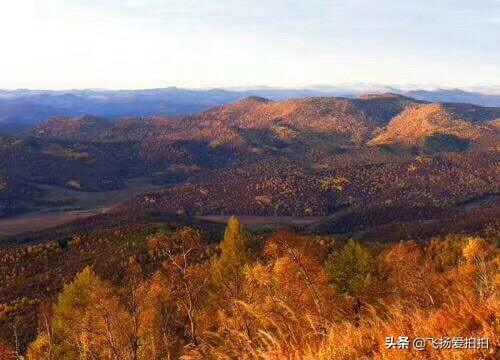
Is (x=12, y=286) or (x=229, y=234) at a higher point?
(x=229, y=234)

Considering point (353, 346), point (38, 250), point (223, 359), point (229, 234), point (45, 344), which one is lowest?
point (38, 250)

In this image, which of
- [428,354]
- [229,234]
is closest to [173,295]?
[229,234]

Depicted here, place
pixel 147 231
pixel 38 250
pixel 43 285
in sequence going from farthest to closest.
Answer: pixel 147 231 < pixel 38 250 < pixel 43 285

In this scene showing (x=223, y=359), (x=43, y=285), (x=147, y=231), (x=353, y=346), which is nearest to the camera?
(x=353, y=346)

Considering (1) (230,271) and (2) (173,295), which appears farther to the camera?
(1) (230,271)

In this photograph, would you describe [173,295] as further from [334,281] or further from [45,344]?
[334,281]

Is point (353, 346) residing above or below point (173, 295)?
above

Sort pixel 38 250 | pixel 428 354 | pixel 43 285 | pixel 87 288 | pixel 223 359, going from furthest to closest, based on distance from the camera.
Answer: pixel 38 250
pixel 43 285
pixel 87 288
pixel 223 359
pixel 428 354

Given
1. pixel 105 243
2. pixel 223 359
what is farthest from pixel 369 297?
pixel 105 243

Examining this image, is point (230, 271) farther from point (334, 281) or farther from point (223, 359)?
point (223, 359)
